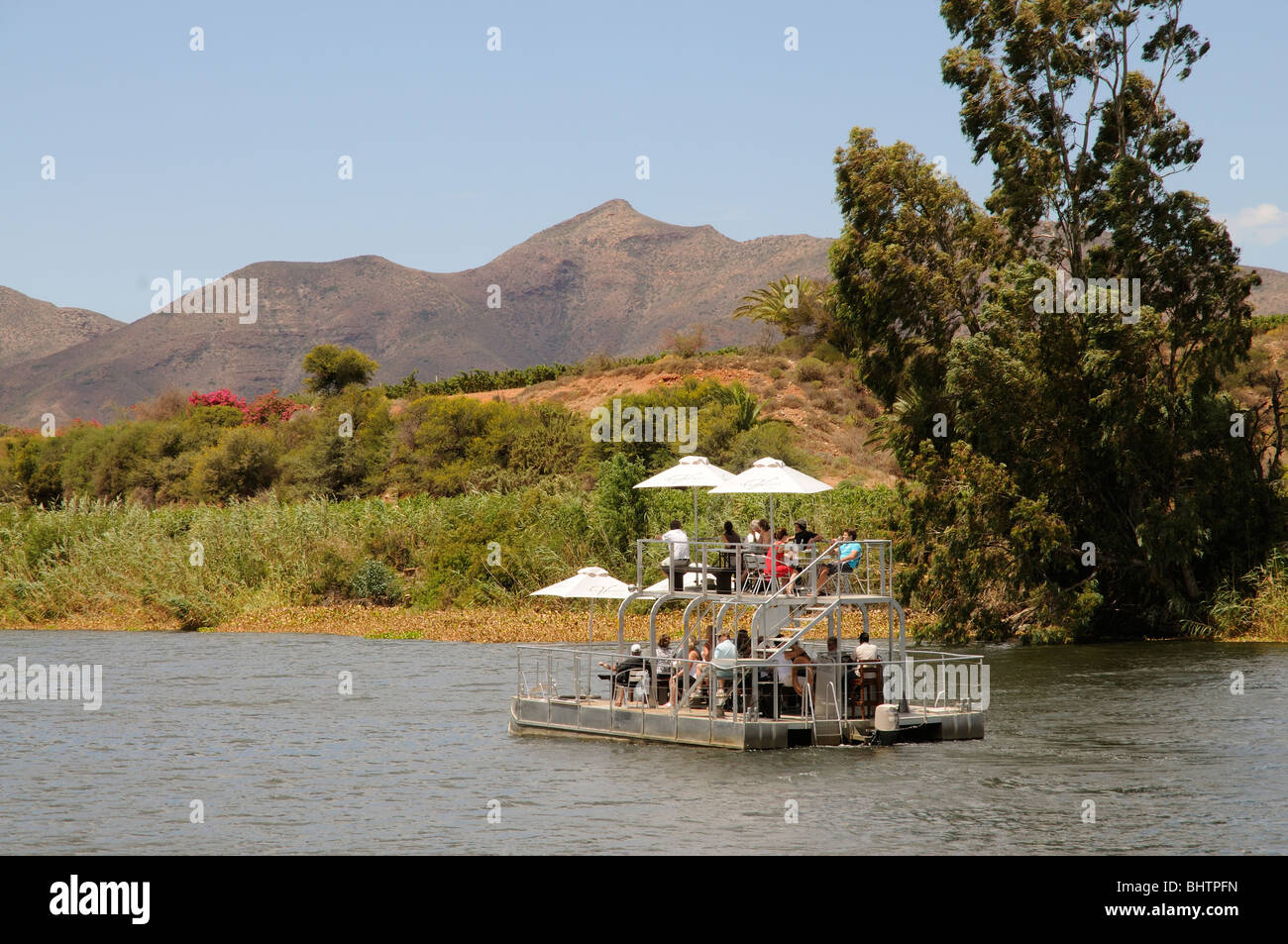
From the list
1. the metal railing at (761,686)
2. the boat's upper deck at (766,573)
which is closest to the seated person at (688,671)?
the metal railing at (761,686)

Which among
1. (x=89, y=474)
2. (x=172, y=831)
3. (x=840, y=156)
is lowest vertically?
(x=172, y=831)

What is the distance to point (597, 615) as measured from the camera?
59062 mm

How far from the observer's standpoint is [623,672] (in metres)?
32.6

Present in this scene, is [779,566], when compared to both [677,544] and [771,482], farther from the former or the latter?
[677,544]

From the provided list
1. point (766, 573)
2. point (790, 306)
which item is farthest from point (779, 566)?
point (790, 306)

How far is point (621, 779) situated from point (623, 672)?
4290 mm

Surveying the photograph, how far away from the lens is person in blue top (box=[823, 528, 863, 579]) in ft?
100

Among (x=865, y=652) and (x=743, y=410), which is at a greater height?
(x=743, y=410)

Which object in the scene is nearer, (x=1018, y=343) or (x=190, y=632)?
(x=1018, y=343)

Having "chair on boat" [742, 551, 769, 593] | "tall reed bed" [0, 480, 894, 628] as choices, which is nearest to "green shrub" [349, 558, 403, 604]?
"tall reed bed" [0, 480, 894, 628]

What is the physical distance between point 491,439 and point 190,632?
3054 cm
